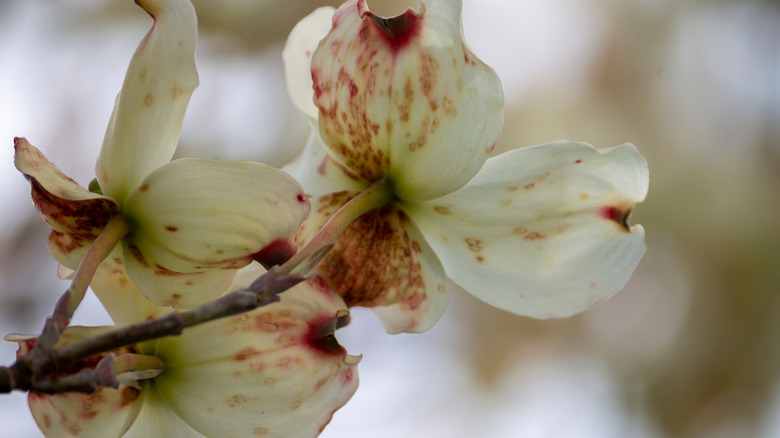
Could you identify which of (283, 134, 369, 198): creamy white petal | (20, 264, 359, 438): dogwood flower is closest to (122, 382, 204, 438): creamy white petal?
(20, 264, 359, 438): dogwood flower

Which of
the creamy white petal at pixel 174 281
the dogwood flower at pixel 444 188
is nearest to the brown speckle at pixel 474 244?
the dogwood flower at pixel 444 188

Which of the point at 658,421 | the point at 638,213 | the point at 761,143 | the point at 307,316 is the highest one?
the point at 307,316

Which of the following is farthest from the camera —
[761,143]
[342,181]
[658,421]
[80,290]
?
[658,421]

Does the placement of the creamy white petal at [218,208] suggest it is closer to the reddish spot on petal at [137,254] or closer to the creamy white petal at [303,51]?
the reddish spot on petal at [137,254]

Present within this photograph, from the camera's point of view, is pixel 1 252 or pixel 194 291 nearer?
pixel 194 291

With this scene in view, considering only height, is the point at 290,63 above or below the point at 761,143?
above

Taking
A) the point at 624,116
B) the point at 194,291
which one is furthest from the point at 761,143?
the point at 194,291

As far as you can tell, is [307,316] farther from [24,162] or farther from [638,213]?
[638,213]

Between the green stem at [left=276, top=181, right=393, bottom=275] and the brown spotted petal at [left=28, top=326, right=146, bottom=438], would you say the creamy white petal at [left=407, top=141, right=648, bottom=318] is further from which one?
the brown spotted petal at [left=28, top=326, right=146, bottom=438]
